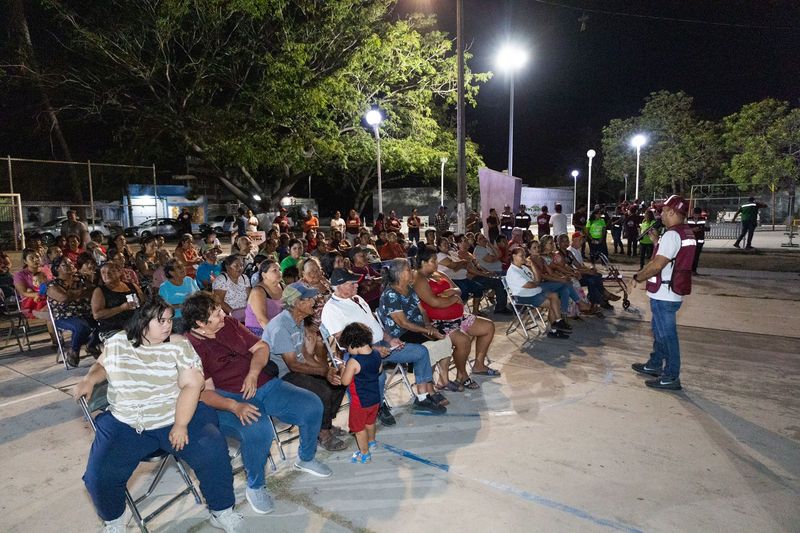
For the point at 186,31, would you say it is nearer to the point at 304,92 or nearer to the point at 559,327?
the point at 304,92

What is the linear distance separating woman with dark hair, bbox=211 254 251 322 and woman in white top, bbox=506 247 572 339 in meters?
3.40

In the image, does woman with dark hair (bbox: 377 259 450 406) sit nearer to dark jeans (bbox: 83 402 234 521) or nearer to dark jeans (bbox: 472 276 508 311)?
dark jeans (bbox: 83 402 234 521)

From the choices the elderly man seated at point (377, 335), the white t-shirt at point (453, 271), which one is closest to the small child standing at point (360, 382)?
the elderly man seated at point (377, 335)

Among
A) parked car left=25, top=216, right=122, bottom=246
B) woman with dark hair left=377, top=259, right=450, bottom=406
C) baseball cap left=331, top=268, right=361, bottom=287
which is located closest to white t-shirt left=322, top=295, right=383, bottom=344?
baseball cap left=331, top=268, right=361, bottom=287

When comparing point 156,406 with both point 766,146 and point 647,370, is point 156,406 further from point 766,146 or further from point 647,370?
point 766,146

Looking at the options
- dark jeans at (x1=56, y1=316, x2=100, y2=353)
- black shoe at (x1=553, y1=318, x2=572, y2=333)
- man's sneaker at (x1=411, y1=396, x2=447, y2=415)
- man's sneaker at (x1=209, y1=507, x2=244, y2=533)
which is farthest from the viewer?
black shoe at (x1=553, y1=318, x2=572, y2=333)

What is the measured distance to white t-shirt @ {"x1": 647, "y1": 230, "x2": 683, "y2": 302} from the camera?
5027mm

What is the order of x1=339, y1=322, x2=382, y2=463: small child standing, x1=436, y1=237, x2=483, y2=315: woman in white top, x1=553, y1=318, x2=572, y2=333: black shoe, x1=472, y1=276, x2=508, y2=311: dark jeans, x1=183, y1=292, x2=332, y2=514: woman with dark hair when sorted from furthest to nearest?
1. x1=472, y1=276, x2=508, y2=311: dark jeans
2. x1=436, y1=237, x2=483, y2=315: woman in white top
3. x1=553, y1=318, x2=572, y2=333: black shoe
4. x1=339, y1=322, x2=382, y2=463: small child standing
5. x1=183, y1=292, x2=332, y2=514: woman with dark hair

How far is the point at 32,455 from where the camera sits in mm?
3873

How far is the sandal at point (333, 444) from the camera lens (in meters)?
3.88

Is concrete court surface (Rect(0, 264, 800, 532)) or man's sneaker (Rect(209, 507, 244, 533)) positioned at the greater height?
man's sneaker (Rect(209, 507, 244, 533))

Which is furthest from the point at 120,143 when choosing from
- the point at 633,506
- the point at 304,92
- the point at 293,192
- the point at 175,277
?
the point at 293,192

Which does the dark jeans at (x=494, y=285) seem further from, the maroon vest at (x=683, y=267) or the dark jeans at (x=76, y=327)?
the dark jeans at (x=76, y=327)

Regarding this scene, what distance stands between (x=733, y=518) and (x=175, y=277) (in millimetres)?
5486
